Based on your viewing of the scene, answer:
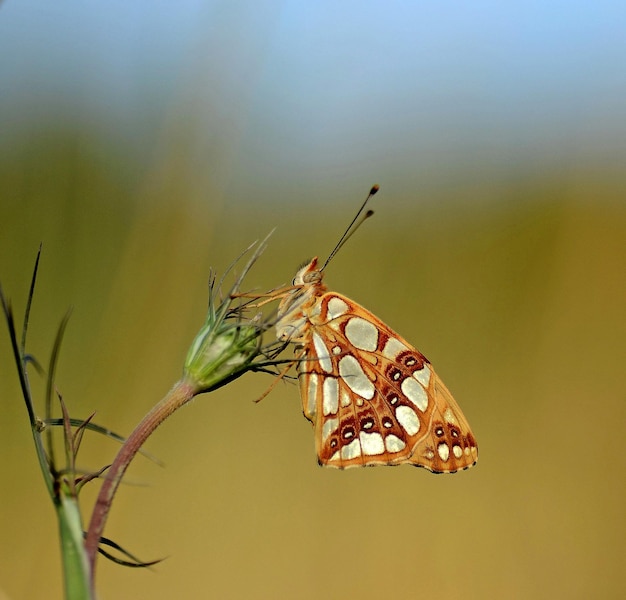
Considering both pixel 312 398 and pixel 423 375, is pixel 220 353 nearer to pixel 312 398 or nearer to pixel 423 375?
pixel 312 398

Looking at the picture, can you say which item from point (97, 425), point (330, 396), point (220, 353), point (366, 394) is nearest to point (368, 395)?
point (366, 394)

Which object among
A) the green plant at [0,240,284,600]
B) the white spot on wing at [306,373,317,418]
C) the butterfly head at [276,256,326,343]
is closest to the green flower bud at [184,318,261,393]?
the green plant at [0,240,284,600]

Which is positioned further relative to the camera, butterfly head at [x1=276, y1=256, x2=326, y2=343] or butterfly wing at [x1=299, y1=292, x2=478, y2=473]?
butterfly wing at [x1=299, y1=292, x2=478, y2=473]

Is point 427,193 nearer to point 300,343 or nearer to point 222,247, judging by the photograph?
point 222,247

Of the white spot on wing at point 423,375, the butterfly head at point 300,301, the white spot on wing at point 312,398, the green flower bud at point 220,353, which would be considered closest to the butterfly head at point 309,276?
the butterfly head at point 300,301

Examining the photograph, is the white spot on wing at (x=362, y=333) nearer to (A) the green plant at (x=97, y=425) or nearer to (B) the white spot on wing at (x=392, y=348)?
(B) the white spot on wing at (x=392, y=348)

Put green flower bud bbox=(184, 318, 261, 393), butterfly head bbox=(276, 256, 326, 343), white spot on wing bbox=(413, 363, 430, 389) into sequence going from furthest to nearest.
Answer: white spot on wing bbox=(413, 363, 430, 389)
butterfly head bbox=(276, 256, 326, 343)
green flower bud bbox=(184, 318, 261, 393)

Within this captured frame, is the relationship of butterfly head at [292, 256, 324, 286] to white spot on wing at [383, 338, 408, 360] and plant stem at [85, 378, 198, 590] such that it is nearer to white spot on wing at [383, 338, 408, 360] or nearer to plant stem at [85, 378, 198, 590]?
white spot on wing at [383, 338, 408, 360]

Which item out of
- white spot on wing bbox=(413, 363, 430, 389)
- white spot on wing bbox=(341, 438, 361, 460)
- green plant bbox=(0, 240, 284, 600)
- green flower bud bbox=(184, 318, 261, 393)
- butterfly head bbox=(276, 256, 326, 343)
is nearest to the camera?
green plant bbox=(0, 240, 284, 600)

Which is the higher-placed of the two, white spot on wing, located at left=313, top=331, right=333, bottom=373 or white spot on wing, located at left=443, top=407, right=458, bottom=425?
white spot on wing, located at left=313, top=331, right=333, bottom=373
